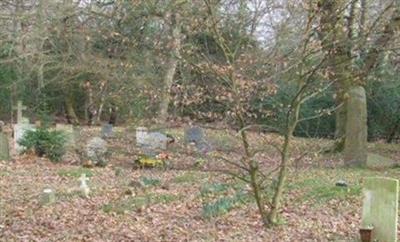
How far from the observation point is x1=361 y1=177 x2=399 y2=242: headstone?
6742mm

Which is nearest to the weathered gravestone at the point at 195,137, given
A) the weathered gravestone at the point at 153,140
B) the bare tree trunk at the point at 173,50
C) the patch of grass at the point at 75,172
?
the weathered gravestone at the point at 153,140

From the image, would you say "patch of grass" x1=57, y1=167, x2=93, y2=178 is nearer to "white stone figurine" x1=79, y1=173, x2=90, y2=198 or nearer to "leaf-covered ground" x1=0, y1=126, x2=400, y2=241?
"leaf-covered ground" x1=0, y1=126, x2=400, y2=241

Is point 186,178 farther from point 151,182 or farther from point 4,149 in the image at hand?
point 4,149

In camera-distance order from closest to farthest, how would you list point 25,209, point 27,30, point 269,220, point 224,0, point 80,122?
point 269,220 < point 25,209 < point 224,0 < point 27,30 < point 80,122

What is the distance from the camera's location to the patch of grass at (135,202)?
28.8 ft

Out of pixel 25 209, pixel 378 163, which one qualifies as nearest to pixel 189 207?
pixel 25 209

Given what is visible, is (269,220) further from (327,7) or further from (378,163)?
(378,163)

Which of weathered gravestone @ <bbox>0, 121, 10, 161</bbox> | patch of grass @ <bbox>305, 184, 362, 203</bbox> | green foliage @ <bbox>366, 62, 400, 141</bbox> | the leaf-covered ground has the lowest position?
the leaf-covered ground

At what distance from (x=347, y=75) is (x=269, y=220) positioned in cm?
288

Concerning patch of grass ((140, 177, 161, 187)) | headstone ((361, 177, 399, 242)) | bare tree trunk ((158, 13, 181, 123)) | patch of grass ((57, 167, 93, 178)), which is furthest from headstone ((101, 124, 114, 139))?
headstone ((361, 177, 399, 242))

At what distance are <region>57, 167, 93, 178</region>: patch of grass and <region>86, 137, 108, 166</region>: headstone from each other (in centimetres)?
112

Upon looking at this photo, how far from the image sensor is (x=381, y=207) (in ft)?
22.3

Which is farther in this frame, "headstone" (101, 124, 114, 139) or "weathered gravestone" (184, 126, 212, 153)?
"headstone" (101, 124, 114, 139)

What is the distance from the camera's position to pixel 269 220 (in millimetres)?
7609
